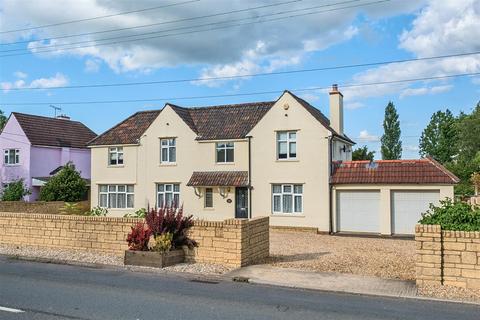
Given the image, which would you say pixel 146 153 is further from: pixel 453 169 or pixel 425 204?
pixel 453 169

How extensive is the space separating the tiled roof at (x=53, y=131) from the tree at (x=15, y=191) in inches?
139

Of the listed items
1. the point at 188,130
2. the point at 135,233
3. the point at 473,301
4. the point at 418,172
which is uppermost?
the point at 188,130

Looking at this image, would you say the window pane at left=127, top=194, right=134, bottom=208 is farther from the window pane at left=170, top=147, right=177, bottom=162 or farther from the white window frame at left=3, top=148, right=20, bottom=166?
the white window frame at left=3, top=148, right=20, bottom=166

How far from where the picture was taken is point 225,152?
27.9 m

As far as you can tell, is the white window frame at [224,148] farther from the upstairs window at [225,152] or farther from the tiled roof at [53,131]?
the tiled roof at [53,131]

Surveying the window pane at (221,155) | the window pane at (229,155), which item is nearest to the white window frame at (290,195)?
the window pane at (229,155)

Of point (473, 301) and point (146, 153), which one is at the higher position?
point (146, 153)

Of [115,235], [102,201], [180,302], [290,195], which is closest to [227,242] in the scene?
[115,235]

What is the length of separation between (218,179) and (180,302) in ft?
62.8

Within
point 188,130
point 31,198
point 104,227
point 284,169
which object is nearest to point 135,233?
point 104,227

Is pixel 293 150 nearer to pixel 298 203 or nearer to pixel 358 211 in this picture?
pixel 298 203

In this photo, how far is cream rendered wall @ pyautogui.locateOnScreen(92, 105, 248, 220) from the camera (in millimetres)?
27562

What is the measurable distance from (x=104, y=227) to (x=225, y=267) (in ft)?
13.6

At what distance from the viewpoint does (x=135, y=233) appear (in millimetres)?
12359
